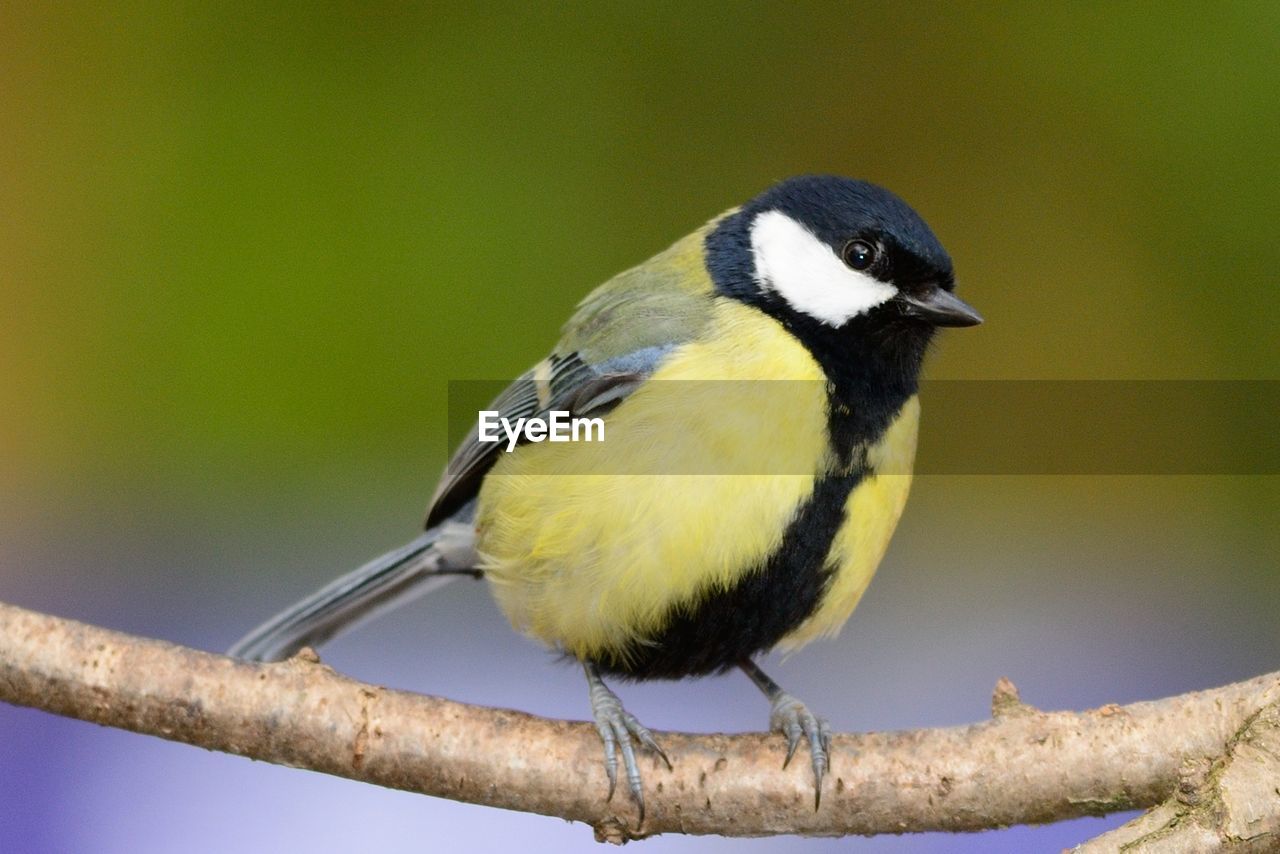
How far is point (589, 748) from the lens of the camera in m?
0.94

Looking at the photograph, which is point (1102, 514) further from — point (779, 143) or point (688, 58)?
point (688, 58)

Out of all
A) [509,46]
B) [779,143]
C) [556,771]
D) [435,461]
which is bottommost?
[556,771]

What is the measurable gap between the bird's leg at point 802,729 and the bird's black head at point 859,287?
25cm

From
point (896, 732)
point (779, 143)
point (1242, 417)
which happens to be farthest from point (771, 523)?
point (1242, 417)

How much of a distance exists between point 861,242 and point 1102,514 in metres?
0.92

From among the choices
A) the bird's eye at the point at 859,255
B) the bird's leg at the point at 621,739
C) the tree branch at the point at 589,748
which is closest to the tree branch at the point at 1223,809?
the tree branch at the point at 589,748

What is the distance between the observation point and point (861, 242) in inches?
39.8

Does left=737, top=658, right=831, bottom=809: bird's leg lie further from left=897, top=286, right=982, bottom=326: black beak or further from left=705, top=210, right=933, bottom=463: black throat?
left=897, top=286, right=982, bottom=326: black beak

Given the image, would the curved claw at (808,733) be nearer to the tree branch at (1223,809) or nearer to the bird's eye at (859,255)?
the tree branch at (1223,809)

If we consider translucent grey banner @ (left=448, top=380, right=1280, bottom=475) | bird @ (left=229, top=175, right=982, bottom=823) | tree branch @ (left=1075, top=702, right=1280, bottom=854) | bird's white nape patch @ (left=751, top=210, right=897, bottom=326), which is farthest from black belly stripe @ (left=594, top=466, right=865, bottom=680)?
translucent grey banner @ (left=448, top=380, right=1280, bottom=475)

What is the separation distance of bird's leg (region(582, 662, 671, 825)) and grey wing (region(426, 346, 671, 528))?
0.24 meters

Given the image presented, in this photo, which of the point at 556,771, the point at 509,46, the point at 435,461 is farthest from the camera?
the point at 435,461

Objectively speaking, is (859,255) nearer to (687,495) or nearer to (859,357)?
(859,357)

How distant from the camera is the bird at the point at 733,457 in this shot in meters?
0.95
